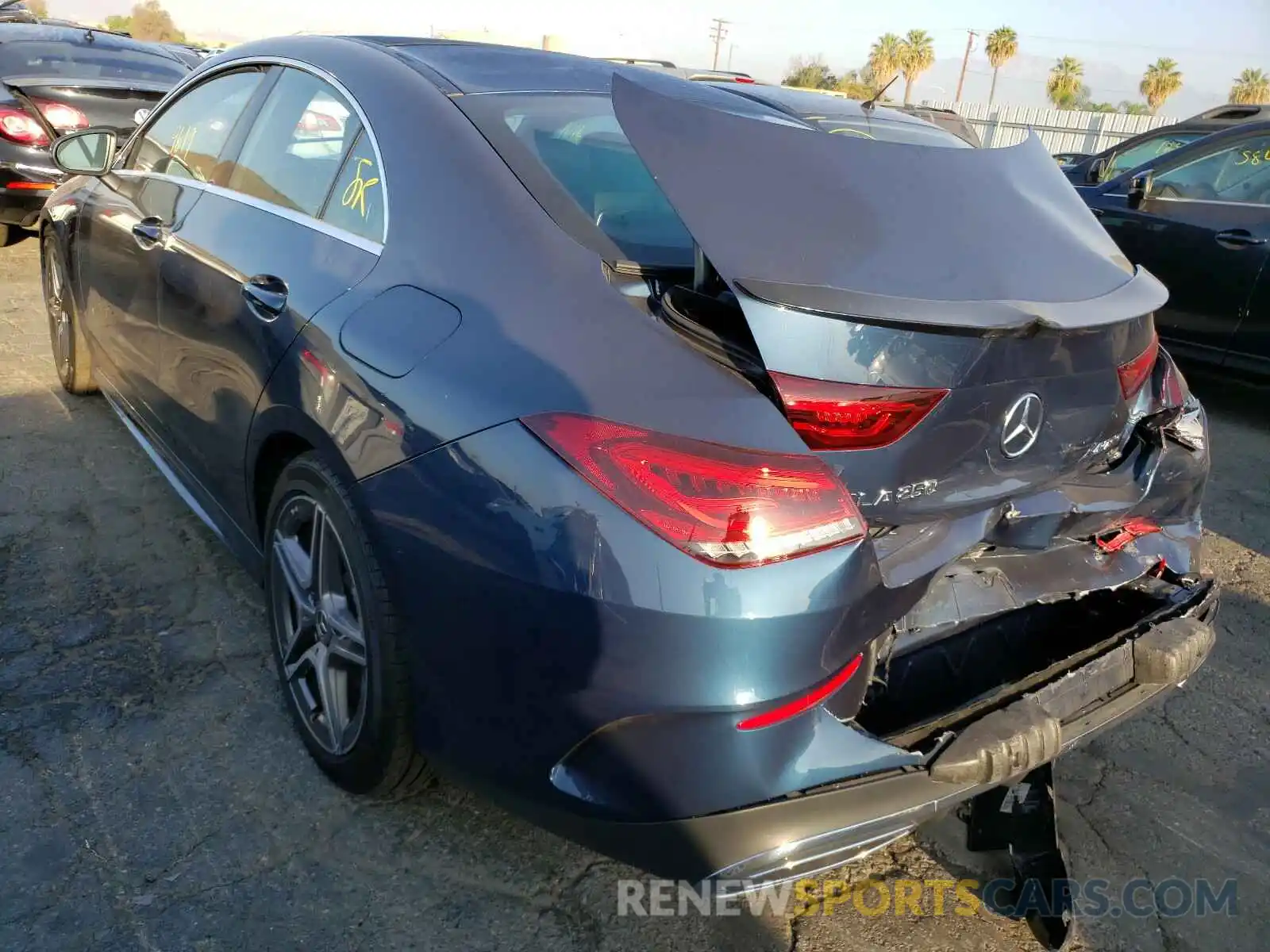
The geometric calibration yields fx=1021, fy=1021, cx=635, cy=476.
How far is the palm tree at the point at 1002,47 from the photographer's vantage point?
62438 mm

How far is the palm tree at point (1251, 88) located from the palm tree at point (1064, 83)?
8158 mm

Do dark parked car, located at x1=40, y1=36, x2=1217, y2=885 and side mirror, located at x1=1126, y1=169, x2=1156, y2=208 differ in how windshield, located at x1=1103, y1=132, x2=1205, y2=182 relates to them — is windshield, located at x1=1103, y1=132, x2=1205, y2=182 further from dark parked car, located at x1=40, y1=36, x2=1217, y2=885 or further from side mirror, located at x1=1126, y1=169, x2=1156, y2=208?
dark parked car, located at x1=40, y1=36, x2=1217, y2=885

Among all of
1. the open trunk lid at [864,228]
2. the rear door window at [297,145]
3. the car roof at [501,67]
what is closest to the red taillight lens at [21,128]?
the rear door window at [297,145]

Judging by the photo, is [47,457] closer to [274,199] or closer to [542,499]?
[274,199]

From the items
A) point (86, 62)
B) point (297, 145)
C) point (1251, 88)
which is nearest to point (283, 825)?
point (297, 145)

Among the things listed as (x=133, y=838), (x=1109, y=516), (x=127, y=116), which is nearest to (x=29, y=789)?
(x=133, y=838)

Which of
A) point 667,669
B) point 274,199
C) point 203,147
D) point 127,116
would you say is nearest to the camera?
point 667,669

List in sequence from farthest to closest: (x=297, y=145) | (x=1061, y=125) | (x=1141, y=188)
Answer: (x=1061, y=125), (x=1141, y=188), (x=297, y=145)

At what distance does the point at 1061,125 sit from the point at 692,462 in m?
31.0

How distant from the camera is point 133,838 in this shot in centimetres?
223

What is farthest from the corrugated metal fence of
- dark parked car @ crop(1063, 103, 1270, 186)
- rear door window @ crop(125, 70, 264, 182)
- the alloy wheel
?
the alloy wheel

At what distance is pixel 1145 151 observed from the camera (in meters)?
8.29

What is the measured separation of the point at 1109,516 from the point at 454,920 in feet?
5.27

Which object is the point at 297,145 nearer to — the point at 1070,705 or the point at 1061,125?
the point at 1070,705
